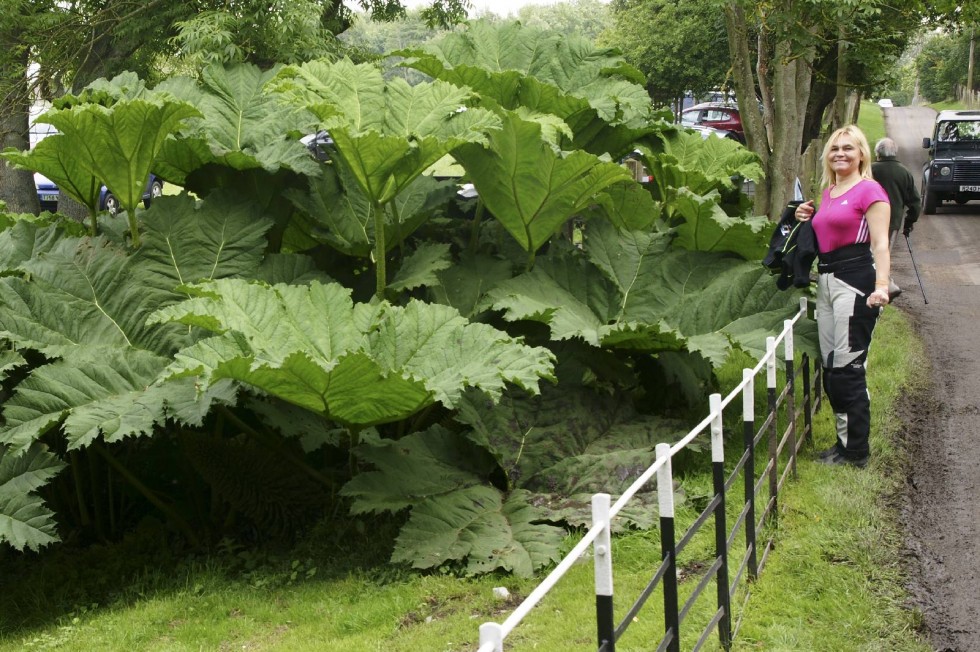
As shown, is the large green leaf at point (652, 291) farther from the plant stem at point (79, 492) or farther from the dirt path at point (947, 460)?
the plant stem at point (79, 492)

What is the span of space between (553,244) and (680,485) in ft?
5.80

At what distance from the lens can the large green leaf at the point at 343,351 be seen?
4590mm

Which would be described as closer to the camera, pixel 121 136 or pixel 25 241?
pixel 121 136

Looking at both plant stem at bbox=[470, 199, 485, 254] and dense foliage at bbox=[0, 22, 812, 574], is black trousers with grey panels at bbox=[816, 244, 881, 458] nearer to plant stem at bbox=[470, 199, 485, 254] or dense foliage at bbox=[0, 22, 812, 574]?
dense foliage at bbox=[0, 22, 812, 574]

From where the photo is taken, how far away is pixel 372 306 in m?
5.34

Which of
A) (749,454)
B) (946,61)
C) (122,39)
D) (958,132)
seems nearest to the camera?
(749,454)

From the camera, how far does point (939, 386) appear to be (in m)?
7.98

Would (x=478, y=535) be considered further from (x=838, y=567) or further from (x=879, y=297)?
(x=879, y=297)

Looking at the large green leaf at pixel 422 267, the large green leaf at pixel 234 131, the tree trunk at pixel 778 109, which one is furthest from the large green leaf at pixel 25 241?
the tree trunk at pixel 778 109

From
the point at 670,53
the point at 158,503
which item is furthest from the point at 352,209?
the point at 670,53

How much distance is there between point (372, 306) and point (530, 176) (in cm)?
119

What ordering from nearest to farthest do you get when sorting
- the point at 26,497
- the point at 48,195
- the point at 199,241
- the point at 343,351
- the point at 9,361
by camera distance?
the point at 26,497 < the point at 343,351 < the point at 9,361 < the point at 199,241 < the point at 48,195

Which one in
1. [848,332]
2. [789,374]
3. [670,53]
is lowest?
[789,374]

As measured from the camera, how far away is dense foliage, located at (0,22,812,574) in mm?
4984
